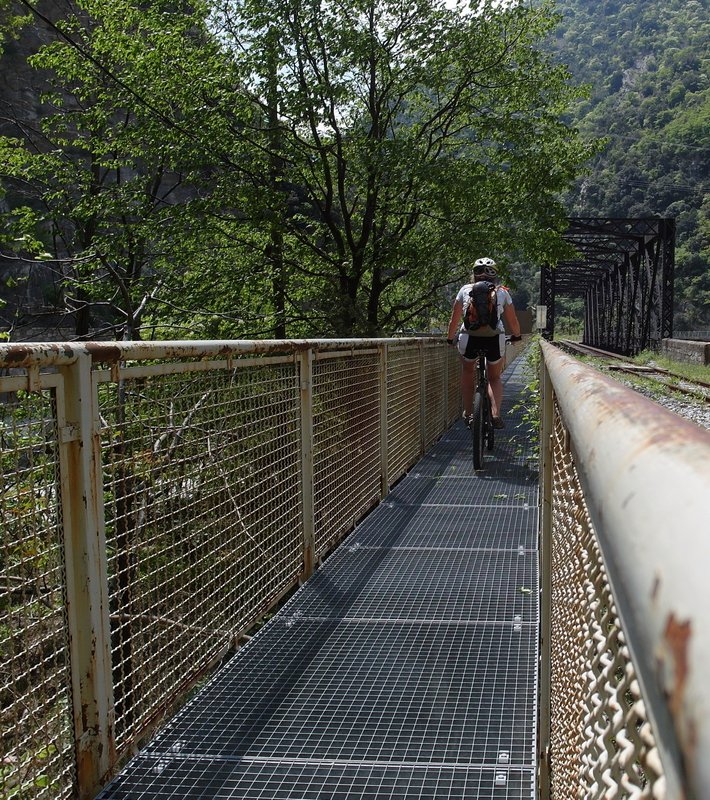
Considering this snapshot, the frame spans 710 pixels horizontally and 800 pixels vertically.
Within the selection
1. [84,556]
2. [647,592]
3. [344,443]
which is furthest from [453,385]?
[647,592]

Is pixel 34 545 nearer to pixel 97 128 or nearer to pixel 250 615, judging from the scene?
pixel 250 615

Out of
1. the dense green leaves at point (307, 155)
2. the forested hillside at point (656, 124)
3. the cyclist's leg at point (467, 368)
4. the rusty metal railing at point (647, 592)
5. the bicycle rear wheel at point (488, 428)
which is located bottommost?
the bicycle rear wheel at point (488, 428)

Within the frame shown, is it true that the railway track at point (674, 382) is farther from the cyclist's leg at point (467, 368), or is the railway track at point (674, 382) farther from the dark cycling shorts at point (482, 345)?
the dark cycling shorts at point (482, 345)

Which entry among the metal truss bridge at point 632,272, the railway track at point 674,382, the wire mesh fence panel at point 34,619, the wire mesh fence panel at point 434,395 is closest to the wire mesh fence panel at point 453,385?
the wire mesh fence panel at point 434,395

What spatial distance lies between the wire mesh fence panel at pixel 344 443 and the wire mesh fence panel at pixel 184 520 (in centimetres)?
79

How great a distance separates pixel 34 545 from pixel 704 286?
344 feet

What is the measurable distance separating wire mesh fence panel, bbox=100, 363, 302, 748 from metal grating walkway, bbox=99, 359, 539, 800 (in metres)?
0.21

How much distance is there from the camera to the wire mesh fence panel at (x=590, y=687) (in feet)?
1.88

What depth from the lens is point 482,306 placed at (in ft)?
24.5

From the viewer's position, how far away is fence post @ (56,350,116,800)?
95.7 inches

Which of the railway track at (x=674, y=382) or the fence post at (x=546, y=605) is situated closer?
the fence post at (x=546, y=605)

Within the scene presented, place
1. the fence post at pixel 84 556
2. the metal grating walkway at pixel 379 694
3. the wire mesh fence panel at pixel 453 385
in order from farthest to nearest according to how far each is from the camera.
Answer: the wire mesh fence panel at pixel 453 385, the metal grating walkway at pixel 379 694, the fence post at pixel 84 556

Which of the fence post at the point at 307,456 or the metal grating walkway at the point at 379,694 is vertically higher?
the fence post at the point at 307,456

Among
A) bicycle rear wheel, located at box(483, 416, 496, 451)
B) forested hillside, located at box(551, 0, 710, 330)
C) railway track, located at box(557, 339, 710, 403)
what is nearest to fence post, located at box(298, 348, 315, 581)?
bicycle rear wheel, located at box(483, 416, 496, 451)
